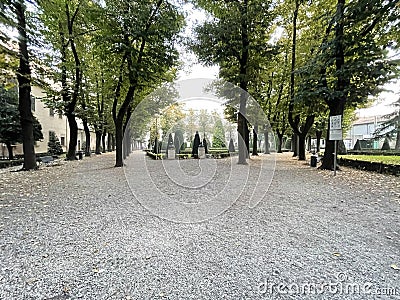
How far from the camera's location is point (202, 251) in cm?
292

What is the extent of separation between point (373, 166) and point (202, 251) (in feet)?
34.5

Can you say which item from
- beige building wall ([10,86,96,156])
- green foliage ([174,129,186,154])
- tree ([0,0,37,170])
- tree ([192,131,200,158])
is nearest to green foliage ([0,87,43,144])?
beige building wall ([10,86,96,156])

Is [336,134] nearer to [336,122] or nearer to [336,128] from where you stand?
[336,128]

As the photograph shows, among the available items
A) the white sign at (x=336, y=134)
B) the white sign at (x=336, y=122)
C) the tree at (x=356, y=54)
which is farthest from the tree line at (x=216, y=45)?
the white sign at (x=336, y=134)

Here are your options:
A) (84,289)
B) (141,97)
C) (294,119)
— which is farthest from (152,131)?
(84,289)

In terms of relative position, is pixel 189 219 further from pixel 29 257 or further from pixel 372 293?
pixel 372 293

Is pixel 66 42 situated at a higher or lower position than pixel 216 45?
higher

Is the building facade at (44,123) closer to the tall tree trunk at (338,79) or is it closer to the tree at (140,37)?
the tree at (140,37)

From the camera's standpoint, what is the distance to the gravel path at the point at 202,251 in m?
2.18

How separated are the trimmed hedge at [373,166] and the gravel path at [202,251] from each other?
4.97 m

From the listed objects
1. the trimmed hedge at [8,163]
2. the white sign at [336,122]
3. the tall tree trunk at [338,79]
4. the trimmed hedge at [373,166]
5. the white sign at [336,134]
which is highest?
the tall tree trunk at [338,79]

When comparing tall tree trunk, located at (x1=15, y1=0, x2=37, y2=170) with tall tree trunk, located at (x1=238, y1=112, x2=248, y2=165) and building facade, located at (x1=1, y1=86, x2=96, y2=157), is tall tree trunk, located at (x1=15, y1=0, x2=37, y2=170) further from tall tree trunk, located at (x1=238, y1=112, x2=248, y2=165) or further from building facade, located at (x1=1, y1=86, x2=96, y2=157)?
tall tree trunk, located at (x1=238, y1=112, x2=248, y2=165)

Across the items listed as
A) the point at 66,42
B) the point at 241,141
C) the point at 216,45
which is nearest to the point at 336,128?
the point at 241,141

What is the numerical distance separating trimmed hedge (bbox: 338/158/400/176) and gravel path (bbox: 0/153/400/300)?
4970mm
